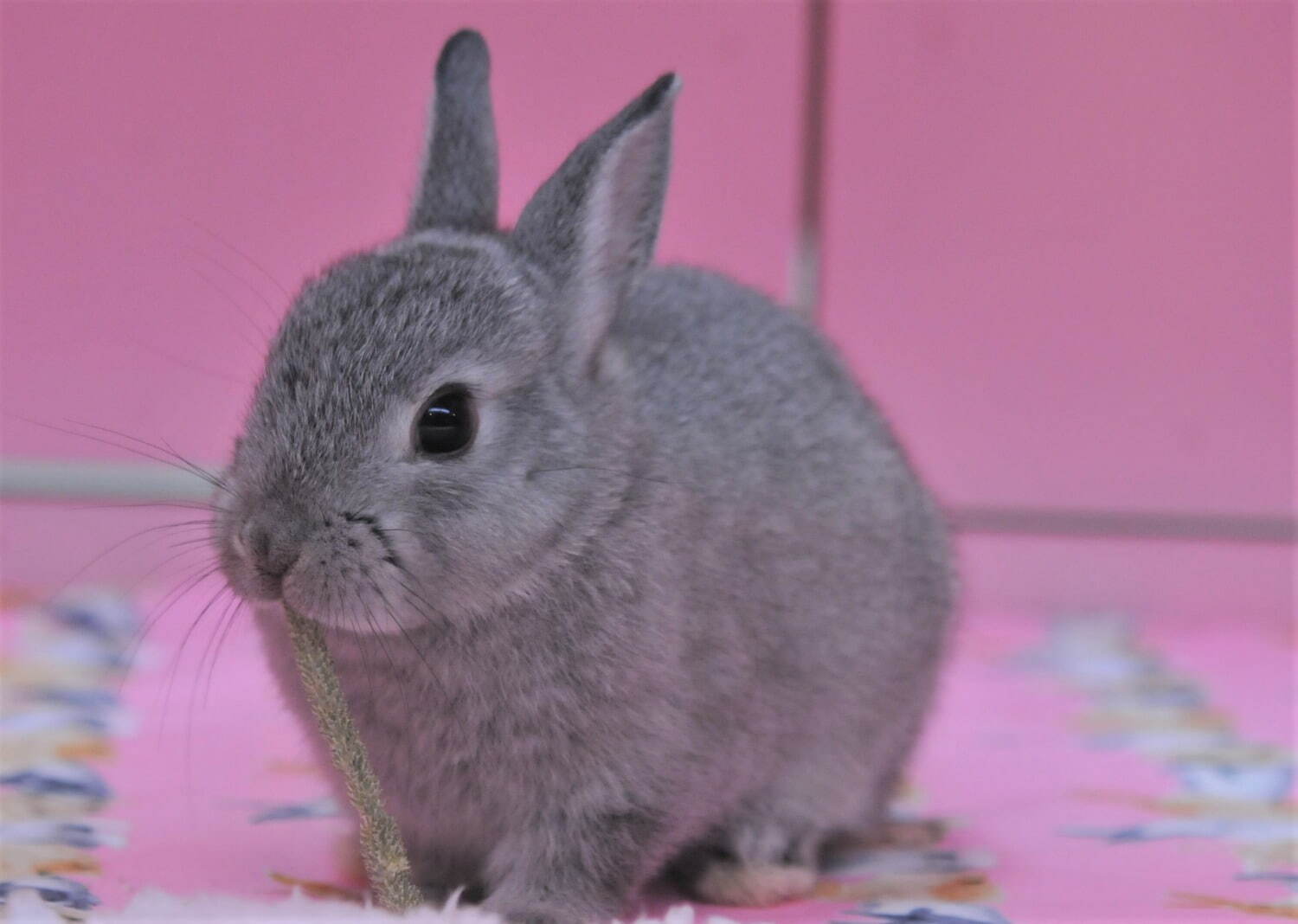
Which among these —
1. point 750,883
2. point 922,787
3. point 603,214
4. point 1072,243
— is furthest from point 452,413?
point 1072,243

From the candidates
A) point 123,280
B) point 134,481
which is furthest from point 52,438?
point 123,280

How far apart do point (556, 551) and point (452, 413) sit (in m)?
0.16

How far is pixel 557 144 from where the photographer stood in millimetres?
2701

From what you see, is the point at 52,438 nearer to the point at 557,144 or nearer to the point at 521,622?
the point at 557,144

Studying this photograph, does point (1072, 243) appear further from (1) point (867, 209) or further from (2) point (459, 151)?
(2) point (459, 151)

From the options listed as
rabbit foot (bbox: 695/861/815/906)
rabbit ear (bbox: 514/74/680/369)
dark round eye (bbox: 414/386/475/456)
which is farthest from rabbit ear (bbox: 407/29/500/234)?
rabbit foot (bbox: 695/861/815/906)

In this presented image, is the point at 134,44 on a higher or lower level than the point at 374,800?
higher

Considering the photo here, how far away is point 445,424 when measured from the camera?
1.43m

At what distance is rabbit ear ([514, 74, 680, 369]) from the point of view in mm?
1538

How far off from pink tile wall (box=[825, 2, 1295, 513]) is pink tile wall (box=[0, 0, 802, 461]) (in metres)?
0.32

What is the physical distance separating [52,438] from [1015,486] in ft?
6.44

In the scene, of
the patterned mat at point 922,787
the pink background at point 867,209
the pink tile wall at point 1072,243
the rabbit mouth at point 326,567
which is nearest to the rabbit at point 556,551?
the rabbit mouth at point 326,567

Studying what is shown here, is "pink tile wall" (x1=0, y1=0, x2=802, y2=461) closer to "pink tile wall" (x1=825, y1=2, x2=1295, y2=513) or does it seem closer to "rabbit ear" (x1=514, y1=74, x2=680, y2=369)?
"pink tile wall" (x1=825, y1=2, x2=1295, y2=513)

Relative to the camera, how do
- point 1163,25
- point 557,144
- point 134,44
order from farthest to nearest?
point 1163,25, point 134,44, point 557,144
